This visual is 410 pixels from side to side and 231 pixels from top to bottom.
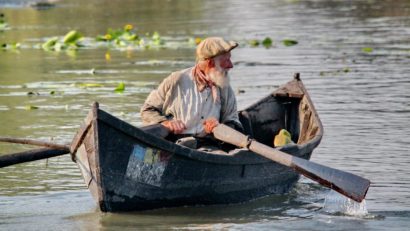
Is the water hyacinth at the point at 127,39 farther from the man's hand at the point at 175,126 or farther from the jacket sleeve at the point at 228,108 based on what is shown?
the man's hand at the point at 175,126

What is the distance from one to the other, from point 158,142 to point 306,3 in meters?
28.5

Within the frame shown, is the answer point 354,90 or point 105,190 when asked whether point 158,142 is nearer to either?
point 105,190

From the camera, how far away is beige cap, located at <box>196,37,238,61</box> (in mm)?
10047

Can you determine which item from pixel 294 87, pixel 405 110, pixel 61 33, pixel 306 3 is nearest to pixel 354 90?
pixel 405 110

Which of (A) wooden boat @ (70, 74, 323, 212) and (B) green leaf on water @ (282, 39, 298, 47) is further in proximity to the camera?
(B) green leaf on water @ (282, 39, 298, 47)

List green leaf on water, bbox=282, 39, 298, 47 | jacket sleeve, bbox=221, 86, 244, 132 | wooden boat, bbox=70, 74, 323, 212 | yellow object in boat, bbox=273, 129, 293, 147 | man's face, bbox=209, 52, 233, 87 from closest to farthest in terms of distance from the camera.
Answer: wooden boat, bbox=70, 74, 323, 212
man's face, bbox=209, 52, 233, 87
jacket sleeve, bbox=221, 86, 244, 132
yellow object in boat, bbox=273, 129, 293, 147
green leaf on water, bbox=282, 39, 298, 47

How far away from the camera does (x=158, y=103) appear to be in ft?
33.7

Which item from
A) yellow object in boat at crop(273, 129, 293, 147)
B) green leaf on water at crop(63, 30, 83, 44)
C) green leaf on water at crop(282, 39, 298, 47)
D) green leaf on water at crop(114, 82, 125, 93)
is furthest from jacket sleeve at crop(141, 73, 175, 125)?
green leaf on water at crop(63, 30, 83, 44)

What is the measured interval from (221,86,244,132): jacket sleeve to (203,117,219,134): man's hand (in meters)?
0.35

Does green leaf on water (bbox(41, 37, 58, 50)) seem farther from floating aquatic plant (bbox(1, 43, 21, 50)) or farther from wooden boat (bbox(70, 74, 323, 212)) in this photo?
wooden boat (bbox(70, 74, 323, 212))

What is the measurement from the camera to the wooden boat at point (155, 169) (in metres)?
9.21

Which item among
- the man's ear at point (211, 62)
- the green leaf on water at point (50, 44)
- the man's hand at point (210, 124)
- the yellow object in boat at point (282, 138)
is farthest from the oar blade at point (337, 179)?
the green leaf on water at point (50, 44)

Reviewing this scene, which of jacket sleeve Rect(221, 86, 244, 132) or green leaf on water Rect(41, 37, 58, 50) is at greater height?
jacket sleeve Rect(221, 86, 244, 132)

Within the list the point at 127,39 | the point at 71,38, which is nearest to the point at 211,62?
the point at 71,38
